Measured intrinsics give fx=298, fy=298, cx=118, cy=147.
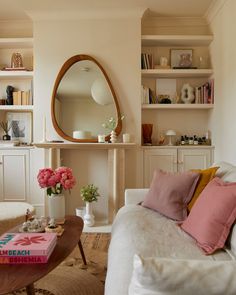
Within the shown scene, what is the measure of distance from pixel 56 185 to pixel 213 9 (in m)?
2.88

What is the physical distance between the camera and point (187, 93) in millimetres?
4016

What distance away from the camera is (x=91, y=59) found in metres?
3.82

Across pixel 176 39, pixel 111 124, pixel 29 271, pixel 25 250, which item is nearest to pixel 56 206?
pixel 25 250

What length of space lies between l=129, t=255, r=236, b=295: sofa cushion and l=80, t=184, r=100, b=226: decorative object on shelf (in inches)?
112

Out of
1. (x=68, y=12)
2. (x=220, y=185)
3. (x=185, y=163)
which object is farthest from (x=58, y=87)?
(x=220, y=185)

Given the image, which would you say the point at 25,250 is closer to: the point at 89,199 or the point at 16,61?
the point at 89,199

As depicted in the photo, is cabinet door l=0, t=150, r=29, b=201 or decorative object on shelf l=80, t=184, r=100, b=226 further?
cabinet door l=0, t=150, r=29, b=201

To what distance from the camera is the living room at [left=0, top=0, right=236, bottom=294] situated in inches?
145

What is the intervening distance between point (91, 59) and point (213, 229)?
281 centimetres

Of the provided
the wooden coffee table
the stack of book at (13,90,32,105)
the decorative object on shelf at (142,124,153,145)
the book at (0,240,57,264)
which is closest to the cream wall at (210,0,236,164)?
the decorative object on shelf at (142,124,153,145)

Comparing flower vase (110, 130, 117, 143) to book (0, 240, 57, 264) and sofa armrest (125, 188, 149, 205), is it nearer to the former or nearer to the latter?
sofa armrest (125, 188, 149, 205)

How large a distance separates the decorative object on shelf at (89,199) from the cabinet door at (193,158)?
3.79 feet

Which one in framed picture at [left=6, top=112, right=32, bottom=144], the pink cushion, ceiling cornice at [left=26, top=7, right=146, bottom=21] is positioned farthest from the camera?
framed picture at [left=6, top=112, right=32, bottom=144]


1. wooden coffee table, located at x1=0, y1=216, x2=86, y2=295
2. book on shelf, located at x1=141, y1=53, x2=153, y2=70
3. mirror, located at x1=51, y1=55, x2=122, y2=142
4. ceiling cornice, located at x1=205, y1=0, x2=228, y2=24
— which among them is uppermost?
ceiling cornice, located at x1=205, y1=0, x2=228, y2=24
